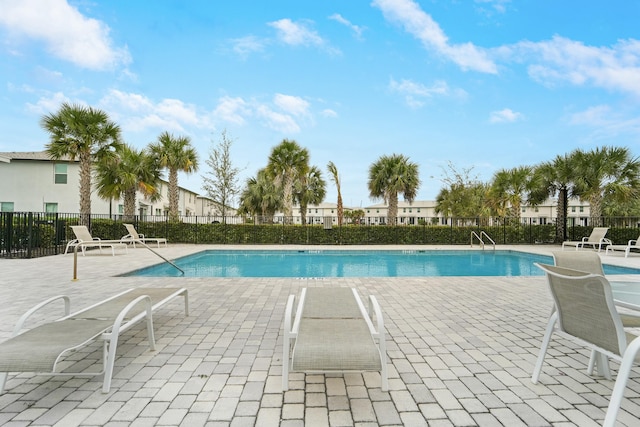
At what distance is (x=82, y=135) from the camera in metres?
13.9

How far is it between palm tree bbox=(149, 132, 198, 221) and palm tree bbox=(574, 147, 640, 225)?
65.9 feet

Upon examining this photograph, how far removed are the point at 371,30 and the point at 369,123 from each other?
5.43 meters

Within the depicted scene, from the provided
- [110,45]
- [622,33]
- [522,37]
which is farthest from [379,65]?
[110,45]

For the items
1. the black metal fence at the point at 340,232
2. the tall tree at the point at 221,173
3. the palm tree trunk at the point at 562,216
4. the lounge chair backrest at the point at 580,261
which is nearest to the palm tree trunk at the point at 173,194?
the black metal fence at the point at 340,232

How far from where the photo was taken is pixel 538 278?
771 cm

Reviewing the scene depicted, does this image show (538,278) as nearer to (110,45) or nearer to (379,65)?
(379,65)

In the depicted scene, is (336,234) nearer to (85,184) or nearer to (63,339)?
(85,184)

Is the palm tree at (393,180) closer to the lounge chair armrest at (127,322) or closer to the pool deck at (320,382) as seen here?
the pool deck at (320,382)

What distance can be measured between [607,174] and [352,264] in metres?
13.6

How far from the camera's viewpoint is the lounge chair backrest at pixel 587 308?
6.39 ft

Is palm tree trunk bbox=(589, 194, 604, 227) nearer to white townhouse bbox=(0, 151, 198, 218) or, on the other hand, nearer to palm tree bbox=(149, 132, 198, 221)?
palm tree bbox=(149, 132, 198, 221)

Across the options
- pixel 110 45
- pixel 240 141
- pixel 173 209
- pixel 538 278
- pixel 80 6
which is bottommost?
pixel 538 278

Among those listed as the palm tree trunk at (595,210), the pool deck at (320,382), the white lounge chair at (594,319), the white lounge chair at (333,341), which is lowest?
the pool deck at (320,382)

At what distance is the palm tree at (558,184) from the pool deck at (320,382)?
51.2ft
